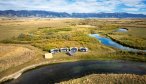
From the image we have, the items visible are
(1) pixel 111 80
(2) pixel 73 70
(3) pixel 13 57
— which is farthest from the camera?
(3) pixel 13 57

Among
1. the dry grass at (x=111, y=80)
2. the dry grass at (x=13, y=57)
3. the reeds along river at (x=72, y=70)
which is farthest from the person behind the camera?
the dry grass at (x=13, y=57)

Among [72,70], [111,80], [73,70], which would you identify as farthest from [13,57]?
[111,80]

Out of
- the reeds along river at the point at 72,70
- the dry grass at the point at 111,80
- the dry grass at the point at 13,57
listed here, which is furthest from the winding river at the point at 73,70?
the dry grass at the point at 13,57

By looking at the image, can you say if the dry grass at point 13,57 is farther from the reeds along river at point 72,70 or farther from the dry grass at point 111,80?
the dry grass at point 111,80

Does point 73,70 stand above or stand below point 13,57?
below

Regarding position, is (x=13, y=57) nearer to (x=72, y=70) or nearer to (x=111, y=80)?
(x=72, y=70)

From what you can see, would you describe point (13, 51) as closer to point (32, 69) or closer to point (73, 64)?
point (32, 69)

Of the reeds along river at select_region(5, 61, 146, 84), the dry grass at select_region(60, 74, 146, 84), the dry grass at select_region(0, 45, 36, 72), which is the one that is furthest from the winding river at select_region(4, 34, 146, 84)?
the dry grass at select_region(0, 45, 36, 72)

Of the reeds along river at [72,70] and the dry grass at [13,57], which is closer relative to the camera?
the reeds along river at [72,70]

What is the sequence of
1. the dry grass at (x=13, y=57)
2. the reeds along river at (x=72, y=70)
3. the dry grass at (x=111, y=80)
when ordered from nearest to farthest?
the dry grass at (x=111, y=80)
the reeds along river at (x=72, y=70)
the dry grass at (x=13, y=57)
